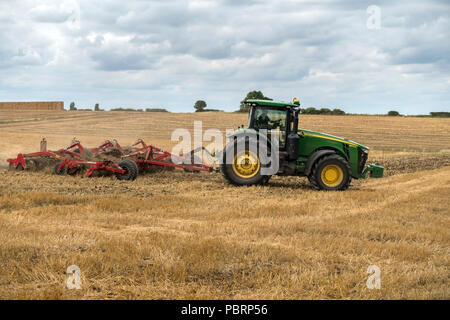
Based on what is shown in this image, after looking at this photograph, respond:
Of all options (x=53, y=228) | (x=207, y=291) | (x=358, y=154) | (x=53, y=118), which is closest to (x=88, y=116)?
(x=53, y=118)

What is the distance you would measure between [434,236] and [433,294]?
2628mm

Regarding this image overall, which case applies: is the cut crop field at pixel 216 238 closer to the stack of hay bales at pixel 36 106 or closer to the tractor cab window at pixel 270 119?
the tractor cab window at pixel 270 119

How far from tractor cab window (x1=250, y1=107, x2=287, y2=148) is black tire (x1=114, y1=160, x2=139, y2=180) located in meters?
3.50

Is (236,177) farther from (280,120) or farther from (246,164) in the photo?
(280,120)

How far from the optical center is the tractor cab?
1236 centimetres

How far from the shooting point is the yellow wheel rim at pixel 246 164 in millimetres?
12703

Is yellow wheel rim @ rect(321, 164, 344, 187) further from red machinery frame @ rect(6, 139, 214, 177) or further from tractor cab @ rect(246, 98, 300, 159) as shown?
red machinery frame @ rect(6, 139, 214, 177)

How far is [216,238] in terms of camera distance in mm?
6820

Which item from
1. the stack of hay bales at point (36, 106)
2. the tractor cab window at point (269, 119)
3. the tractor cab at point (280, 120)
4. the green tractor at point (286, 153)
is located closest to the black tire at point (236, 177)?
the green tractor at point (286, 153)

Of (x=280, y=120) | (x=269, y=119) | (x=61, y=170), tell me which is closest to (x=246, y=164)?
(x=269, y=119)

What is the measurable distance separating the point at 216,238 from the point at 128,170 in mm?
7339

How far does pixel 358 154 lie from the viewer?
41.7 ft
